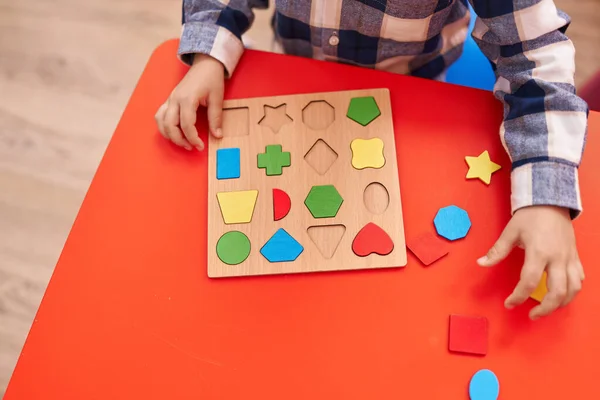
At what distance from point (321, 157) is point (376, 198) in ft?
0.26

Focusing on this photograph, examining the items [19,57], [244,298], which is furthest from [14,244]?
[244,298]

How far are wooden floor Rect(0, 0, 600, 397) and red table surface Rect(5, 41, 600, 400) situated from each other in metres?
0.61

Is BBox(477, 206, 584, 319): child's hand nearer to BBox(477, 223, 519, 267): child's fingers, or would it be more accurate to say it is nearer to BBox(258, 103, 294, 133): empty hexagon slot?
BBox(477, 223, 519, 267): child's fingers

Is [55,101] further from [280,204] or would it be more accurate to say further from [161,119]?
[280,204]

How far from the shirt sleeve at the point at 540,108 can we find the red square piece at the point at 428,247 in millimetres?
92

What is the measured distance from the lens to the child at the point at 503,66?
544mm

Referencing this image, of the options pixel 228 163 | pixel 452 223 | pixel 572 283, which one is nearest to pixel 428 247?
pixel 452 223

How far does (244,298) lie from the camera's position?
563 millimetres

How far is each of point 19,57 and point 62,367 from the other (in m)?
1.05

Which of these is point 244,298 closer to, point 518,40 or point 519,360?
point 519,360

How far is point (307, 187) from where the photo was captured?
1.96 feet

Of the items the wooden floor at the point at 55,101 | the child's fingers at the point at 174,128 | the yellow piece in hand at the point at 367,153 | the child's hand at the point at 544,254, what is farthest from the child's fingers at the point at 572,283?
the wooden floor at the point at 55,101

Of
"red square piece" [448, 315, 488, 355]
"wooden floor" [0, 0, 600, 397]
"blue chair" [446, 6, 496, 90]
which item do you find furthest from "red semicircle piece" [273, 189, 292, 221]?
"wooden floor" [0, 0, 600, 397]

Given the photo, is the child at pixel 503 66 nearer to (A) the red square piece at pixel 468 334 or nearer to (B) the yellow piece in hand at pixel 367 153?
(A) the red square piece at pixel 468 334
